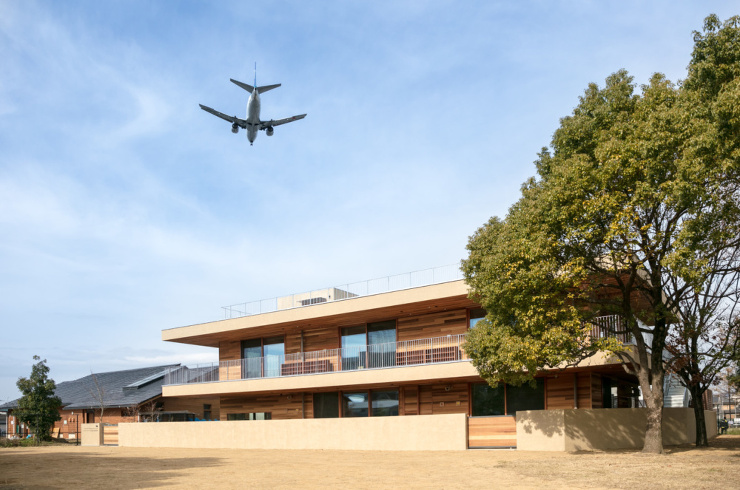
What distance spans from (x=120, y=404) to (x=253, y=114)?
22.1 metres

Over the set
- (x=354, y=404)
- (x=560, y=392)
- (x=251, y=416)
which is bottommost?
(x=251, y=416)

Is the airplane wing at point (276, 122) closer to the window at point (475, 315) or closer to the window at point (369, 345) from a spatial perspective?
the window at point (369, 345)

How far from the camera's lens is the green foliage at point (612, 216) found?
1648 cm

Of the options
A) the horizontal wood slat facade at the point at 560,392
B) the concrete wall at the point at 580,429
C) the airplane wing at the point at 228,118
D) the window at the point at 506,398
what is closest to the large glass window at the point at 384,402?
the window at the point at 506,398

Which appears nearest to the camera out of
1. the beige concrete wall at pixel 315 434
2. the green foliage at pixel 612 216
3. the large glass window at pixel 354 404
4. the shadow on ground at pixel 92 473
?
the shadow on ground at pixel 92 473

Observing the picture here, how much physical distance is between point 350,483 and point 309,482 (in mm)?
904

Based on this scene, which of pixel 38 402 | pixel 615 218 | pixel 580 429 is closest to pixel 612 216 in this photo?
pixel 615 218

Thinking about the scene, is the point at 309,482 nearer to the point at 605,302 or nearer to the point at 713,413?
the point at 605,302

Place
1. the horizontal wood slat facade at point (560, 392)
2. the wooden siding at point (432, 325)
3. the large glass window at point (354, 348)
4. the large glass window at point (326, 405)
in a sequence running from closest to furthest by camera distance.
→ the horizontal wood slat facade at point (560, 392)
the wooden siding at point (432, 325)
the large glass window at point (354, 348)
the large glass window at point (326, 405)

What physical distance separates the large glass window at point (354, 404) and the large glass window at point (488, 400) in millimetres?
6206

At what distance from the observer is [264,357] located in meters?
34.8

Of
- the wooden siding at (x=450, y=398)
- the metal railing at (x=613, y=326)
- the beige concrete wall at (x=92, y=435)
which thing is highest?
the metal railing at (x=613, y=326)

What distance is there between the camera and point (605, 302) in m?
21.2

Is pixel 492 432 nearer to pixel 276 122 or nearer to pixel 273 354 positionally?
pixel 273 354
